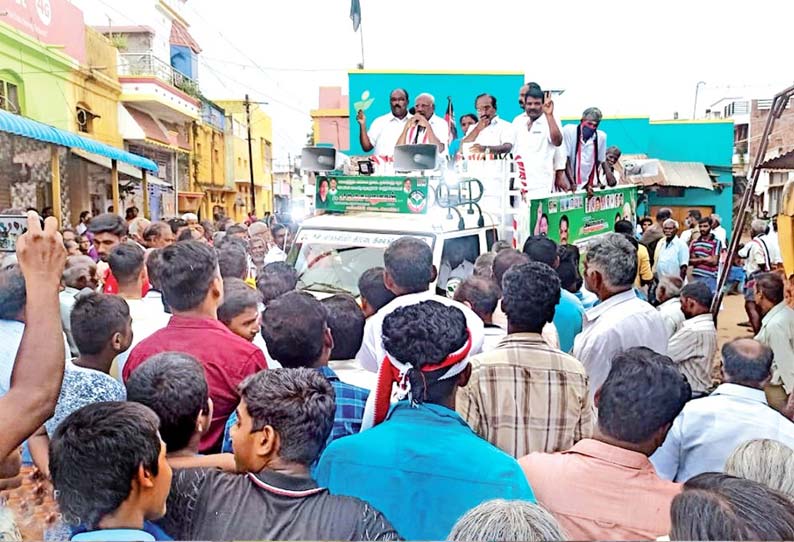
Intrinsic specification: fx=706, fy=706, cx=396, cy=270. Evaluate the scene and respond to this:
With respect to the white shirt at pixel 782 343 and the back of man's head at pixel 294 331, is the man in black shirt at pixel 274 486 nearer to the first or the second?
the back of man's head at pixel 294 331

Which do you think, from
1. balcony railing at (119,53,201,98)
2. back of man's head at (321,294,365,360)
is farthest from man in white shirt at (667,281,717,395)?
balcony railing at (119,53,201,98)

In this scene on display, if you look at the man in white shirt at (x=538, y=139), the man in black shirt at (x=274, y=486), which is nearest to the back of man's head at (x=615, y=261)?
the man in black shirt at (x=274, y=486)

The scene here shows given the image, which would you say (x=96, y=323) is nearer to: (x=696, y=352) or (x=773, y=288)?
(x=696, y=352)

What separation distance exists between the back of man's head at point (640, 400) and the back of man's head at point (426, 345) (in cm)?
46

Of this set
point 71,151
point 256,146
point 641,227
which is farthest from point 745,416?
point 256,146

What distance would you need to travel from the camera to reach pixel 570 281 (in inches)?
188

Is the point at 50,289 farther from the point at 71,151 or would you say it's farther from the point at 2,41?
the point at 2,41

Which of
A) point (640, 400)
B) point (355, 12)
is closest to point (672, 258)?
point (355, 12)

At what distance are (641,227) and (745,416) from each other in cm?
780

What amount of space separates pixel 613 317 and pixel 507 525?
2247 mm

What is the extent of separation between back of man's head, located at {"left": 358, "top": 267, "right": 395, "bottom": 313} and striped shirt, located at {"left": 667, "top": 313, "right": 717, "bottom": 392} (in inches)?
65.0

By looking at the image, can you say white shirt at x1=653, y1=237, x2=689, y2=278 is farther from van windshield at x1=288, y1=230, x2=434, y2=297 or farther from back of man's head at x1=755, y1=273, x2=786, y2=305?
van windshield at x1=288, y1=230, x2=434, y2=297

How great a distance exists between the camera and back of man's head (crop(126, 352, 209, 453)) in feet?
6.64

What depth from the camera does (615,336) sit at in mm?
3311
